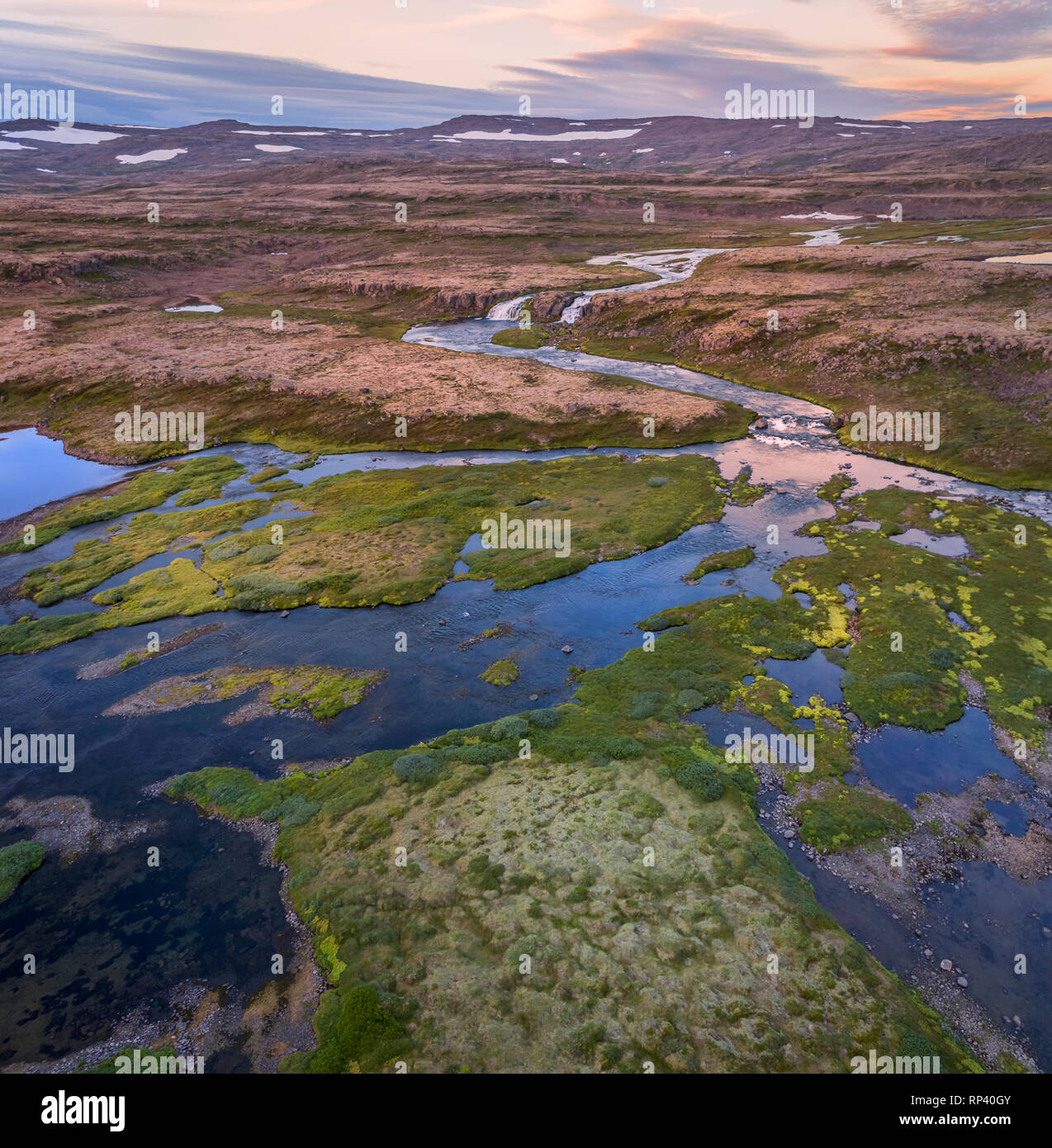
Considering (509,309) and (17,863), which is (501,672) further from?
(509,309)

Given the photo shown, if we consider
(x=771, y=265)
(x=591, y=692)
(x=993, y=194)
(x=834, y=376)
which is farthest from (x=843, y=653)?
(x=993, y=194)

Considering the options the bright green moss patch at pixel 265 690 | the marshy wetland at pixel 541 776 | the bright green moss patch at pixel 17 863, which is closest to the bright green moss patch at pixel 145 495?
the marshy wetland at pixel 541 776

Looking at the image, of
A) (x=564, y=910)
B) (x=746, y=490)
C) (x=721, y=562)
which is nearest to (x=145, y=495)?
(x=721, y=562)

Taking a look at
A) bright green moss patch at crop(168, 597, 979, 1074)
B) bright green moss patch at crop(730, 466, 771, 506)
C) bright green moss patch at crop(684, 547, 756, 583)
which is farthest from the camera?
bright green moss patch at crop(730, 466, 771, 506)

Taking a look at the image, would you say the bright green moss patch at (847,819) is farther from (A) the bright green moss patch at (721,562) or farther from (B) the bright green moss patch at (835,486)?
(B) the bright green moss patch at (835,486)

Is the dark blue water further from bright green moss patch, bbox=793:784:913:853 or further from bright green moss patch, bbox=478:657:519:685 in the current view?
bright green moss patch, bbox=478:657:519:685

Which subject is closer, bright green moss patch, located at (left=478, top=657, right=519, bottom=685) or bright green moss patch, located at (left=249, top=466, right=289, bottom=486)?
bright green moss patch, located at (left=478, top=657, right=519, bottom=685)

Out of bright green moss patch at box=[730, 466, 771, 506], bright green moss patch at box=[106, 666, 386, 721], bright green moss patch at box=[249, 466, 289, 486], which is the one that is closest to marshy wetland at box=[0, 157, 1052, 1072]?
bright green moss patch at box=[106, 666, 386, 721]
